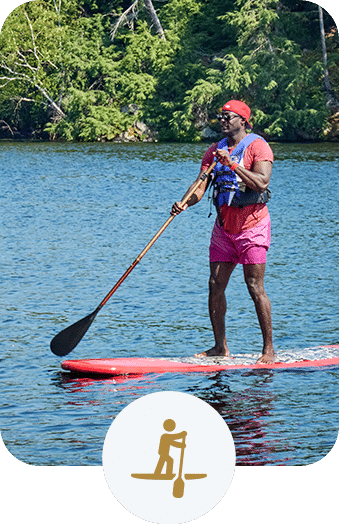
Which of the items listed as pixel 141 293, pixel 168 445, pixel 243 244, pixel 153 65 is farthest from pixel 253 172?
pixel 141 293

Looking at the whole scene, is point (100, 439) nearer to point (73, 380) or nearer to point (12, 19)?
point (73, 380)

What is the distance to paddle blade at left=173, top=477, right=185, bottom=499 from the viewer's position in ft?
12.7

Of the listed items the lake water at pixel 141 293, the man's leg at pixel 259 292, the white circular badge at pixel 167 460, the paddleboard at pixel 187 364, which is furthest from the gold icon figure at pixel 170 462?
the man's leg at pixel 259 292

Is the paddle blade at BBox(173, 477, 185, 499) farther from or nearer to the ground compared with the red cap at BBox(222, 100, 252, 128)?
nearer to the ground

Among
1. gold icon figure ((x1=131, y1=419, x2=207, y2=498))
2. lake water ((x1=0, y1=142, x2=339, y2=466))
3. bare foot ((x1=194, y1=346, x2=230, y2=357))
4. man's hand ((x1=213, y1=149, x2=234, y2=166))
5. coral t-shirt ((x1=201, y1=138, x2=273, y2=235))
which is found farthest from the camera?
bare foot ((x1=194, y1=346, x2=230, y2=357))

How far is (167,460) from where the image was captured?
3.86 meters

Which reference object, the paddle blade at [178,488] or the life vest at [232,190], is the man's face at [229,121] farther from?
the paddle blade at [178,488]

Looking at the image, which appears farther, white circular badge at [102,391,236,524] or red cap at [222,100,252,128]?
red cap at [222,100,252,128]

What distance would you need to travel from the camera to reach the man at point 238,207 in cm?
487

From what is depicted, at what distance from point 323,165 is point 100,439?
6.29 meters

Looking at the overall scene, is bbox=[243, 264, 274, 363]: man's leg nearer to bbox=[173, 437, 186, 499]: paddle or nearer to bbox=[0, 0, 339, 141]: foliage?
bbox=[0, 0, 339, 141]: foliage

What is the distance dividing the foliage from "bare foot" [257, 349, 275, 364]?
154 cm

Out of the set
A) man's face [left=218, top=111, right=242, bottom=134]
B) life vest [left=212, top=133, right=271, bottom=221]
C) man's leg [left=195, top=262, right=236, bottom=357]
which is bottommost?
man's leg [left=195, top=262, right=236, bottom=357]

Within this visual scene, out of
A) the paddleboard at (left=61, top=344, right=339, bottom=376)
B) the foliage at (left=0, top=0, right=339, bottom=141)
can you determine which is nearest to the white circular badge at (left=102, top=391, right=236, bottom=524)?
the paddleboard at (left=61, top=344, right=339, bottom=376)
